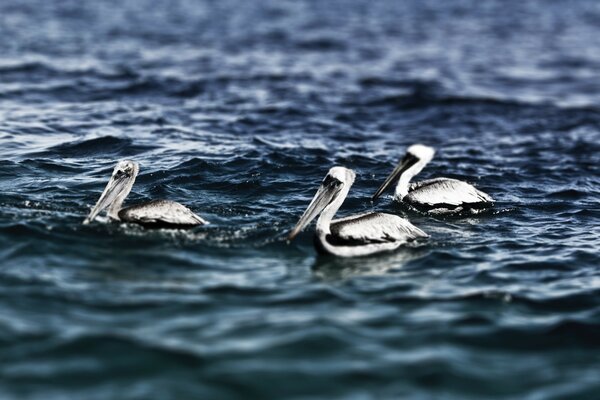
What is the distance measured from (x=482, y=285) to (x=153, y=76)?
611 inches

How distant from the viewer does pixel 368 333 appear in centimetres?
792

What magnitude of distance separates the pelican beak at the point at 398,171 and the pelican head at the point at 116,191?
3701 millimetres

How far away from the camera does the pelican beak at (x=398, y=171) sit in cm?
1291

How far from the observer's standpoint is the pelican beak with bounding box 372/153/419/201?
42.3 feet

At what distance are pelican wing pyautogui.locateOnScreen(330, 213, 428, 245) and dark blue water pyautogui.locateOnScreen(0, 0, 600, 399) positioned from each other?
13.7 inches

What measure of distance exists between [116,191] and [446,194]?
4.73 m

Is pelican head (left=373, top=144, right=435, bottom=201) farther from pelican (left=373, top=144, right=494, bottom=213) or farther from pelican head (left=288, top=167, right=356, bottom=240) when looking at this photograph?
pelican head (left=288, top=167, right=356, bottom=240)

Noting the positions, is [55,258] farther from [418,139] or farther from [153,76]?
[153,76]

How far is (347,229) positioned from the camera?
1041 centimetres

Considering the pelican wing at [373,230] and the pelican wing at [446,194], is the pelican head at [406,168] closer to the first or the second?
the pelican wing at [446,194]

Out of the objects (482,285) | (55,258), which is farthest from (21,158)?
(482,285)

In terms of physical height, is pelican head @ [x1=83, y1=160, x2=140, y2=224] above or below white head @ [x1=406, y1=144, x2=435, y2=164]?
above

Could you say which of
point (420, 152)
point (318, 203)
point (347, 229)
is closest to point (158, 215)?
point (318, 203)

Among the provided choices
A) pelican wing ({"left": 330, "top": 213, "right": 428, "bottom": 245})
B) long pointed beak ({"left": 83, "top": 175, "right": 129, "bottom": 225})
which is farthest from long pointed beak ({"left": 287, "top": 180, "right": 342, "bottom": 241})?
long pointed beak ({"left": 83, "top": 175, "right": 129, "bottom": 225})
